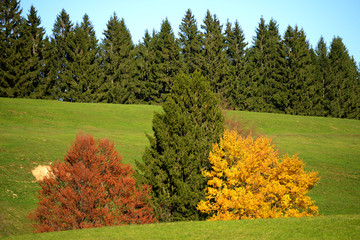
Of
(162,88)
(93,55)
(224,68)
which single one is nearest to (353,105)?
(224,68)

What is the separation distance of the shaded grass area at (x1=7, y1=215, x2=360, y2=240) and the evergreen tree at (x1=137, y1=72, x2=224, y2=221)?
6.79 m

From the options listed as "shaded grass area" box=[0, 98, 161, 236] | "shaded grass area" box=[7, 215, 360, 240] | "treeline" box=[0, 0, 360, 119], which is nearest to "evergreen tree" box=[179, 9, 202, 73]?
"treeline" box=[0, 0, 360, 119]

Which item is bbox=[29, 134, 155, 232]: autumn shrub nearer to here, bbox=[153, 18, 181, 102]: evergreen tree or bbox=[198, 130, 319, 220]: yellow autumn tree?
bbox=[198, 130, 319, 220]: yellow autumn tree

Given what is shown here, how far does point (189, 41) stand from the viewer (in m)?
82.0

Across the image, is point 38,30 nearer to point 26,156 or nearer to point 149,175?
point 26,156

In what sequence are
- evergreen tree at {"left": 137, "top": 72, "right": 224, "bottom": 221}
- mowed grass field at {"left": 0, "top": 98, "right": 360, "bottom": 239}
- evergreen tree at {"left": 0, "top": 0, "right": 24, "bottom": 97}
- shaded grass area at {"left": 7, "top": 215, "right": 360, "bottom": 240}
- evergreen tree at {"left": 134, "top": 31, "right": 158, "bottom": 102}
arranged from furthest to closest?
evergreen tree at {"left": 134, "top": 31, "right": 158, "bottom": 102} < evergreen tree at {"left": 0, "top": 0, "right": 24, "bottom": 97} < evergreen tree at {"left": 137, "top": 72, "right": 224, "bottom": 221} < mowed grass field at {"left": 0, "top": 98, "right": 360, "bottom": 239} < shaded grass area at {"left": 7, "top": 215, "right": 360, "bottom": 240}

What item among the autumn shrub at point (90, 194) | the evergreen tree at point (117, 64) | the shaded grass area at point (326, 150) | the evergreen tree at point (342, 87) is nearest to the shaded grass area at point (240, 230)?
the autumn shrub at point (90, 194)

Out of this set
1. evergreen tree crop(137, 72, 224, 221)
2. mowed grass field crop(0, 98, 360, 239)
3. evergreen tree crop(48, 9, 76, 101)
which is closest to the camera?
mowed grass field crop(0, 98, 360, 239)

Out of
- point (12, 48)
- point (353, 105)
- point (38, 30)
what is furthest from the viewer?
point (353, 105)

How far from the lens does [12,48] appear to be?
59.5 metres

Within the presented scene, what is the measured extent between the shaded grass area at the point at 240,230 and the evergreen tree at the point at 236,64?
2415 inches

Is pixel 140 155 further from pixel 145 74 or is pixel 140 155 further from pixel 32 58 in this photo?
pixel 145 74

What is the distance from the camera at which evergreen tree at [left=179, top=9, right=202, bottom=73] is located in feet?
256

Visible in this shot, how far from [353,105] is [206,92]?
68.8 meters
